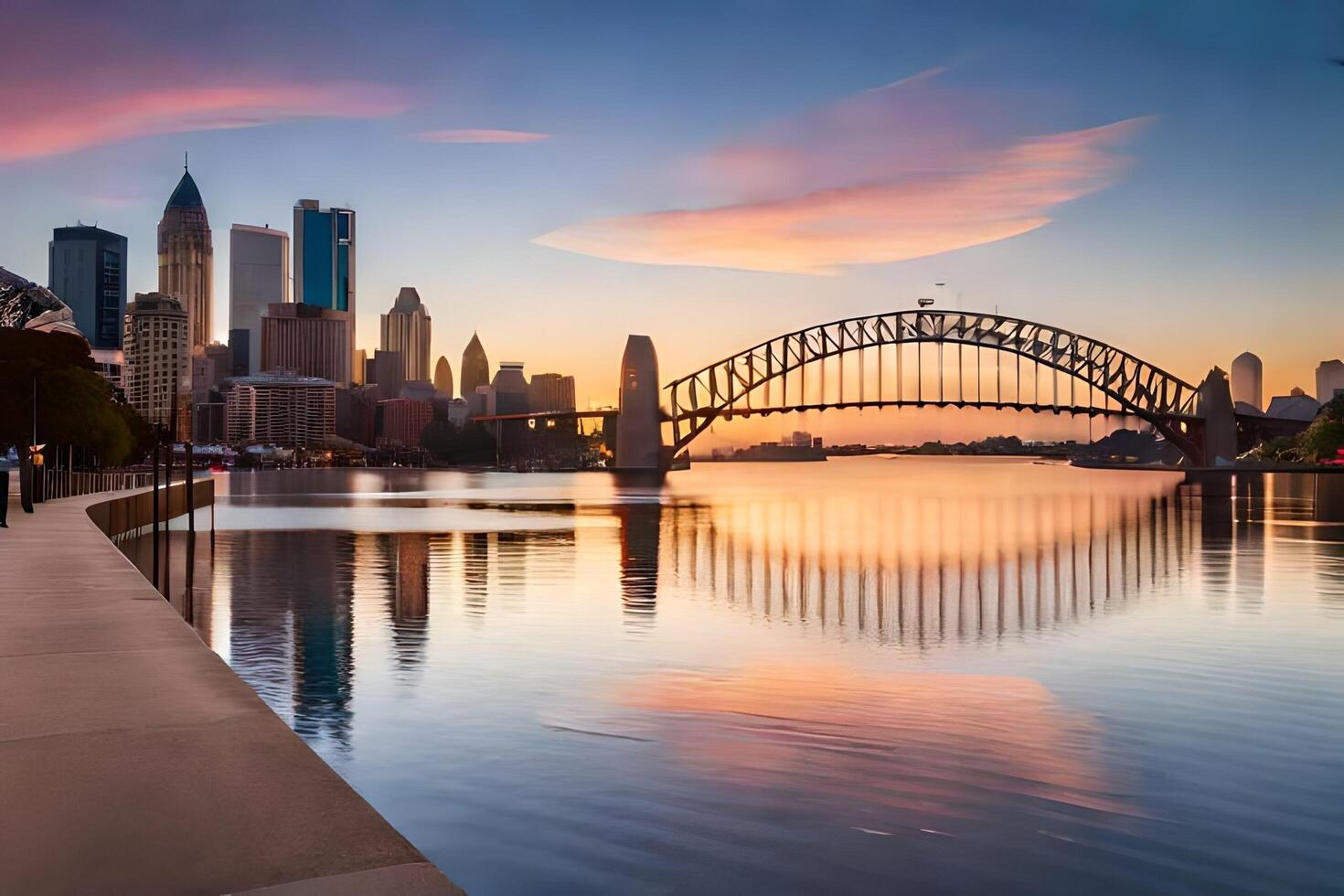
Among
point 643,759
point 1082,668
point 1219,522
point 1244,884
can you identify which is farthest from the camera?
point 1219,522

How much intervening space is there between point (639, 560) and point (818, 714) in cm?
1847

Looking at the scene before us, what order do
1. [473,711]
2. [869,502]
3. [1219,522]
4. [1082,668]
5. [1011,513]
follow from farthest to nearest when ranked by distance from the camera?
1. [869,502]
2. [1011,513]
3. [1219,522]
4. [1082,668]
5. [473,711]

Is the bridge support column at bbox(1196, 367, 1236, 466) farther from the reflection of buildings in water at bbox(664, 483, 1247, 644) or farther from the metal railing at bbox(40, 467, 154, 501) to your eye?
the metal railing at bbox(40, 467, 154, 501)

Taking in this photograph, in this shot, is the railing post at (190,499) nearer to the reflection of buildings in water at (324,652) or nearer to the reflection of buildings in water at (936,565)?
the reflection of buildings in water at (324,652)

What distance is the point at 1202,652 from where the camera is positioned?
15.0 m

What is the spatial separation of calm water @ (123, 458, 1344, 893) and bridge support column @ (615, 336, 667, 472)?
111 m

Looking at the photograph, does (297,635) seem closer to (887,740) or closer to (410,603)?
(410,603)

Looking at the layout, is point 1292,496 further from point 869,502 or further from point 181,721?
point 181,721

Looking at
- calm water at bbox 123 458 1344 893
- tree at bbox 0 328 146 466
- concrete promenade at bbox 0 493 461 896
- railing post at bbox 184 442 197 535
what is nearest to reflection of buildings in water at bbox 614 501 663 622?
calm water at bbox 123 458 1344 893

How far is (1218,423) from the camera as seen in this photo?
137 m

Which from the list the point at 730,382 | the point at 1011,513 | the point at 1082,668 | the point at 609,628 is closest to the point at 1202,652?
the point at 1082,668

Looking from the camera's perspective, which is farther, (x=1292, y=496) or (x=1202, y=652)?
(x=1292, y=496)

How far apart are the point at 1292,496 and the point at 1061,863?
72848mm

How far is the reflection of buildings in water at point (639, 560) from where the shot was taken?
67.1ft
